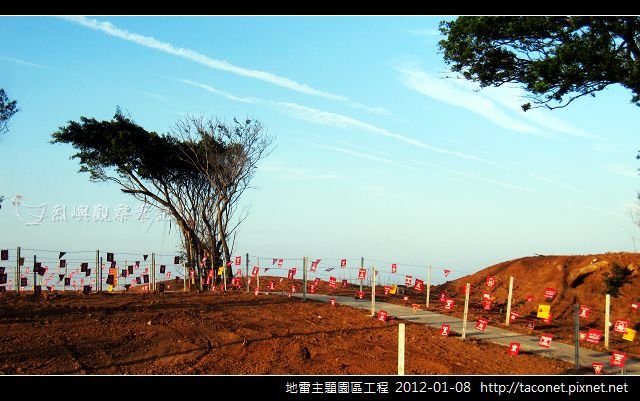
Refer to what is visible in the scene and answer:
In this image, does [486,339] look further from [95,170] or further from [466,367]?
[95,170]

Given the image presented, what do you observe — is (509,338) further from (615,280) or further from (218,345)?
(615,280)

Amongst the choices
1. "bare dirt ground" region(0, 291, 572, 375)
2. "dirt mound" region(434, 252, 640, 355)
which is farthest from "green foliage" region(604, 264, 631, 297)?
"bare dirt ground" region(0, 291, 572, 375)

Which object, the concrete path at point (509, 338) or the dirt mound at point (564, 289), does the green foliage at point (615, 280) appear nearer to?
the dirt mound at point (564, 289)

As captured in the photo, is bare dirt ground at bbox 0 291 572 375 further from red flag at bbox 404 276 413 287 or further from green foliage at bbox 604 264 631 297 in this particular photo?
green foliage at bbox 604 264 631 297

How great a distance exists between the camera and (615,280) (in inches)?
756

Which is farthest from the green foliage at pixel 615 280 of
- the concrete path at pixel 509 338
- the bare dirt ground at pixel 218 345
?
the bare dirt ground at pixel 218 345

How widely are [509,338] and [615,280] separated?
784 centimetres

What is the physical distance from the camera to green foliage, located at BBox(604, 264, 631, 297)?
19047 millimetres

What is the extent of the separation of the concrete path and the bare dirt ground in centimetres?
66

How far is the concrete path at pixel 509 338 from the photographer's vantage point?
37.3ft

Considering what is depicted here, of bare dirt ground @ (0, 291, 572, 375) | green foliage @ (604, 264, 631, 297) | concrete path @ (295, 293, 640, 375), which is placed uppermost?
green foliage @ (604, 264, 631, 297)

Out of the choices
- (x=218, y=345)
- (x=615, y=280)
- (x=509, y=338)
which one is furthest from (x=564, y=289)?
(x=218, y=345)
